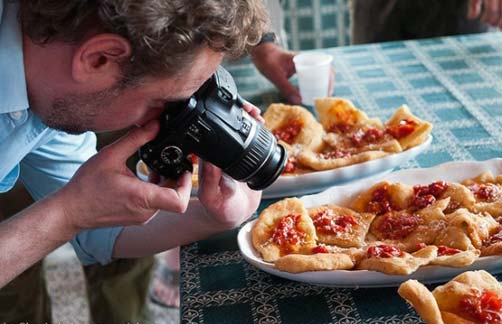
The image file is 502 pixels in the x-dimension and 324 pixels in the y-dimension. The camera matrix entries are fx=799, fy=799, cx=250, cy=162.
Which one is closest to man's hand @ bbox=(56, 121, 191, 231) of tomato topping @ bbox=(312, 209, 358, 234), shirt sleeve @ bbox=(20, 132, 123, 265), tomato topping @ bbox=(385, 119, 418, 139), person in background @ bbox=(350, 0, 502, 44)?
tomato topping @ bbox=(312, 209, 358, 234)

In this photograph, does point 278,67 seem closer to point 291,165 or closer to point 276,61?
point 276,61

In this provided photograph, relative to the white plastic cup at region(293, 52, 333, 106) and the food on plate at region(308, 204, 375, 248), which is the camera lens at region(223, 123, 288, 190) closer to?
the food on plate at region(308, 204, 375, 248)

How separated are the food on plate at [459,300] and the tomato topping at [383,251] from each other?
0.31 ft

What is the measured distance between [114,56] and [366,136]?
2.26 ft

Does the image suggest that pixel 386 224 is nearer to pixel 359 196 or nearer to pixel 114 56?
pixel 359 196

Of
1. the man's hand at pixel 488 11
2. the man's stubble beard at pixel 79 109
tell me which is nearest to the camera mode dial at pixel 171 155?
Result: the man's stubble beard at pixel 79 109

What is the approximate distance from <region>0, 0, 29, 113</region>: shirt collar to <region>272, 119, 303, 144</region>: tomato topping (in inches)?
25.0

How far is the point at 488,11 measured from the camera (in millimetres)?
2643

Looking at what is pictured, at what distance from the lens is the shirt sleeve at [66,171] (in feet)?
5.13

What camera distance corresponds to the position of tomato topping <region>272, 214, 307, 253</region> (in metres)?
1.26

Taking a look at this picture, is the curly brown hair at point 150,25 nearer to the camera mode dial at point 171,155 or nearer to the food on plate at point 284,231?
the camera mode dial at point 171,155

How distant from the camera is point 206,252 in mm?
1392

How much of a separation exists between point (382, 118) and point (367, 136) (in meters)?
0.23

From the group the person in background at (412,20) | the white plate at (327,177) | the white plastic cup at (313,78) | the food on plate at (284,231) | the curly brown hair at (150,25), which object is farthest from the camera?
the person in background at (412,20)
